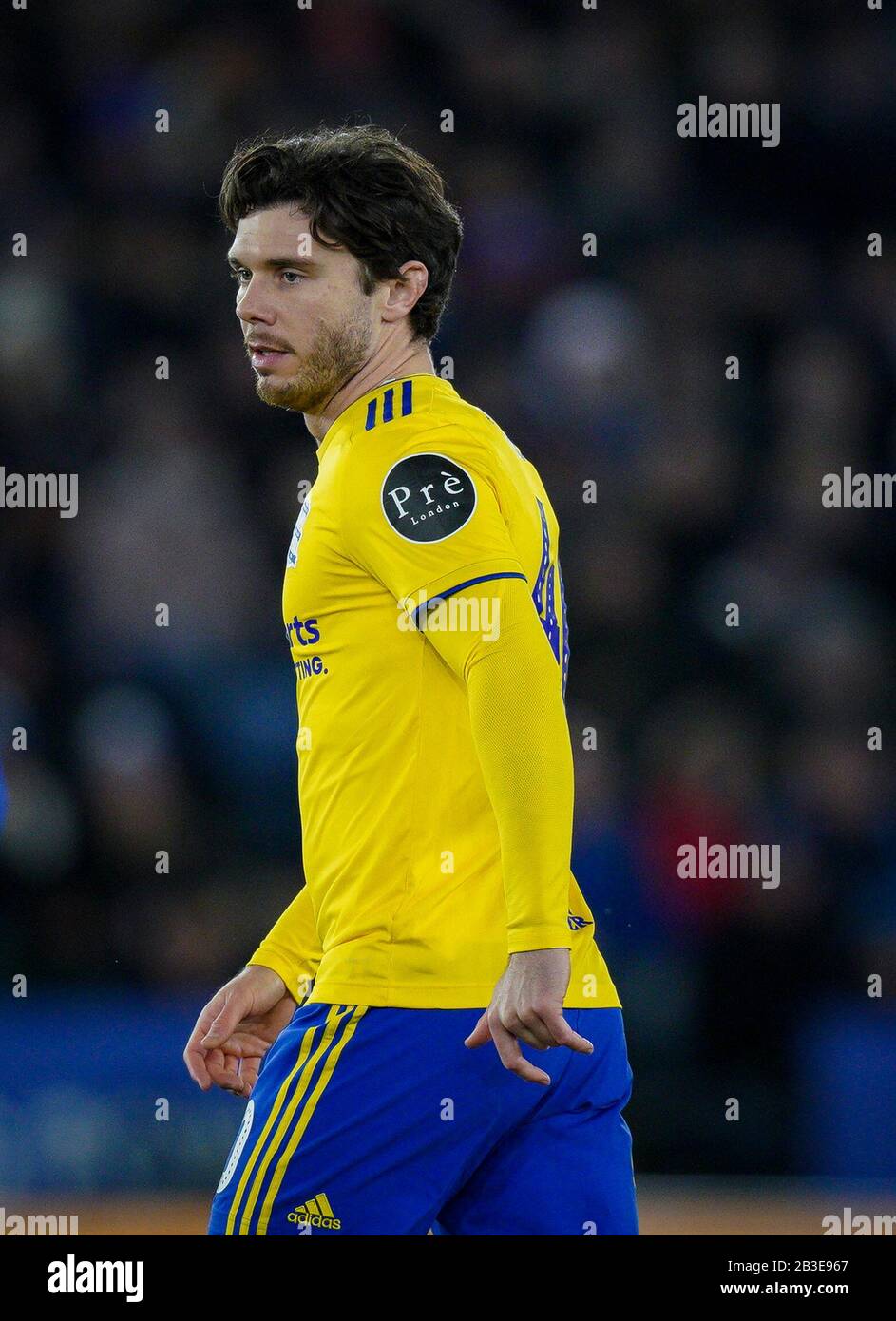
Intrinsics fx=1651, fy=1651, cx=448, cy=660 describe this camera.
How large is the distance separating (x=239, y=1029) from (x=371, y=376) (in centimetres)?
84

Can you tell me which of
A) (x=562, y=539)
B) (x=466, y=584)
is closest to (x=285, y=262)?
(x=466, y=584)

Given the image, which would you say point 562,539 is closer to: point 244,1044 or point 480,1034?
point 244,1044

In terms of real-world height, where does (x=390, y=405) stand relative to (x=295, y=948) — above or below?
above

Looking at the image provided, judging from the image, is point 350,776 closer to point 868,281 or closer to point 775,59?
point 868,281

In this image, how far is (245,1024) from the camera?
2.11 meters

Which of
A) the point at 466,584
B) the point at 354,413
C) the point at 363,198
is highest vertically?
the point at 363,198

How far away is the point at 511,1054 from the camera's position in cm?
166

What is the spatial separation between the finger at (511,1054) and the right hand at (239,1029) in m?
0.51

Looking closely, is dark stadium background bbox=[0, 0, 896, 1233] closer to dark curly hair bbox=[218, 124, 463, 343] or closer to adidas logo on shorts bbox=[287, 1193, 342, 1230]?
adidas logo on shorts bbox=[287, 1193, 342, 1230]

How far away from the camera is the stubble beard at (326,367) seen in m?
2.03

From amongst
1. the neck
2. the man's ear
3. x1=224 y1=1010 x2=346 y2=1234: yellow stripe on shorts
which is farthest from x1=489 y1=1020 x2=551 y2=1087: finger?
the man's ear

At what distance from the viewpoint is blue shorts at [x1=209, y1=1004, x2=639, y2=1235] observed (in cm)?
178

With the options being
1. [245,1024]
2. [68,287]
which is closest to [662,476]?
[68,287]

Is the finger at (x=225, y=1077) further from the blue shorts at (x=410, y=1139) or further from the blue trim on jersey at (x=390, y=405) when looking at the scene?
the blue trim on jersey at (x=390, y=405)
